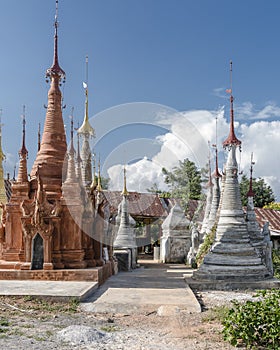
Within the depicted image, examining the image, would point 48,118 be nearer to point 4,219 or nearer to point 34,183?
point 34,183

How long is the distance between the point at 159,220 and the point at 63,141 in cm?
1863

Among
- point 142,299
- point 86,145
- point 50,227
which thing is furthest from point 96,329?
point 86,145

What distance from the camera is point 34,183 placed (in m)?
13.4

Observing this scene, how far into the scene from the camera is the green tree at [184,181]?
113 ft

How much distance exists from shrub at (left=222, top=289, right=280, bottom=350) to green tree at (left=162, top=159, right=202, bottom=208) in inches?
1027

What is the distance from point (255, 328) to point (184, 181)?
31138mm

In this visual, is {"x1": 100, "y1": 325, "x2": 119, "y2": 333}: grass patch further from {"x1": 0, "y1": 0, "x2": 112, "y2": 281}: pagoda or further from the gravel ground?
{"x1": 0, "y1": 0, "x2": 112, "y2": 281}: pagoda

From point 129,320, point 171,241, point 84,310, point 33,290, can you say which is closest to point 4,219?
point 33,290

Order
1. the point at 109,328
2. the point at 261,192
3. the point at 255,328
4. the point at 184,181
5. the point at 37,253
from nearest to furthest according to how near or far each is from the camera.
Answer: the point at 255,328 < the point at 109,328 < the point at 37,253 < the point at 184,181 < the point at 261,192


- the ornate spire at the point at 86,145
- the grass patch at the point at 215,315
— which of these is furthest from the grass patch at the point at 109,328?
the ornate spire at the point at 86,145

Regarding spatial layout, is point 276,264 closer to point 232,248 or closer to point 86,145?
point 232,248

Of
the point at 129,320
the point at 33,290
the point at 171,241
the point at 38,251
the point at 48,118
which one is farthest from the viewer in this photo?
the point at 171,241

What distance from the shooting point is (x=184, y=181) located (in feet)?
120

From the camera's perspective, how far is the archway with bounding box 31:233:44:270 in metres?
11.8
